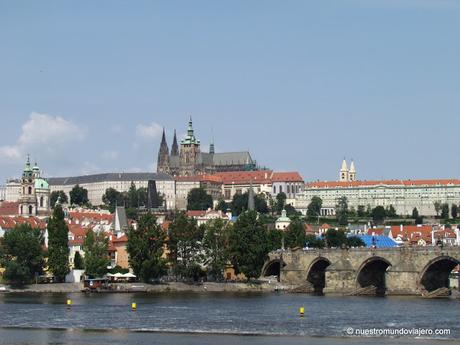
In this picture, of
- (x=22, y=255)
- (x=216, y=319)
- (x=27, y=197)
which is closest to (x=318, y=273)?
(x=22, y=255)

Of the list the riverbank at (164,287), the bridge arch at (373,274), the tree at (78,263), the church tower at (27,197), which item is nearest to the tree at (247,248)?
the riverbank at (164,287)

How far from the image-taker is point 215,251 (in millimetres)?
106875

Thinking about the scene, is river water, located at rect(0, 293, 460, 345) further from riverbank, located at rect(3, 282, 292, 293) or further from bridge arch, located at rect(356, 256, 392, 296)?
bridge arch, located at rect(356, 256, 392, 296)

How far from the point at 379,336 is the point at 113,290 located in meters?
42.1

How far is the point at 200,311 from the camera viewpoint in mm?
76438

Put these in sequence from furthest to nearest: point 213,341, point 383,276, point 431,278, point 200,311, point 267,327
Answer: point 383,276 → point 431,278 → point 200,311 → point 267,327 → point 213,341

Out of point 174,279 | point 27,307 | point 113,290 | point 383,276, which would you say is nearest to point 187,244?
point 174,279

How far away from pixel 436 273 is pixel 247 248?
18.5 meters

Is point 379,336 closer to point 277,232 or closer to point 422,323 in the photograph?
point 422,323

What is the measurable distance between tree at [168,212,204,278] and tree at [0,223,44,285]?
38.4 feet

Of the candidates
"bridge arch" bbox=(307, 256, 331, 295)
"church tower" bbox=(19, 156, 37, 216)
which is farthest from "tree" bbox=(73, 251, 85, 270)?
"church tower" bbox=(19, 156, 37, 216)

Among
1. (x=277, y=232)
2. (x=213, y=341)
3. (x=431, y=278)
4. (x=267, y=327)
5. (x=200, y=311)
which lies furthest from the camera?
(x=277, y=232)

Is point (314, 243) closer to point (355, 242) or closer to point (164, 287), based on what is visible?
point (355, 242)

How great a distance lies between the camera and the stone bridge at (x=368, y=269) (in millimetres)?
94375
